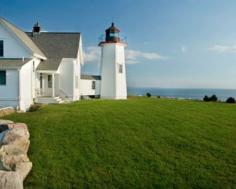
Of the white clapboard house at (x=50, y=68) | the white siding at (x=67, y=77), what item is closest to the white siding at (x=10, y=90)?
the white clapboard house at (x=50, y=68)

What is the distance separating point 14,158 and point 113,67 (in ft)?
66.7

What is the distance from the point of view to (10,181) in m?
7.88

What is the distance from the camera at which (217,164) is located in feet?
30.2

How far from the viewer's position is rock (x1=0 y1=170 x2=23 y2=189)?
7.78m

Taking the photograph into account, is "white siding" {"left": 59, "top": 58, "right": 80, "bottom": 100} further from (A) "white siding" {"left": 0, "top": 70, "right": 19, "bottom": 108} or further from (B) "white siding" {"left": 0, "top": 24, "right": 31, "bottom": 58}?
(A) "white siding" {"left": 0, "top": 70, "right": 19, "bottom": 108}

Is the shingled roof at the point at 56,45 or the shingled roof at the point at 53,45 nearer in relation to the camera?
the shingled roof at the point at 53,45

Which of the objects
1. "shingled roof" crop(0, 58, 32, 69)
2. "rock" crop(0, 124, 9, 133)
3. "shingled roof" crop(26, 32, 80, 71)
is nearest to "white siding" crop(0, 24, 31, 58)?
"shingled roof" crop(0, 58, 32, 69)

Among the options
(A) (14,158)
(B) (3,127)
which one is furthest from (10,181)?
(B) (3,127)

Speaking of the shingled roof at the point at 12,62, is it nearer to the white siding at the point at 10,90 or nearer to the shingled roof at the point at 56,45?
the white siding at the point at 10,90

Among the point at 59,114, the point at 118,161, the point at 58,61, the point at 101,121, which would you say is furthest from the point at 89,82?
the point at 118,161

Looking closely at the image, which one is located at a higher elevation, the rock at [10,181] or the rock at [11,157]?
the rock at [11,157]

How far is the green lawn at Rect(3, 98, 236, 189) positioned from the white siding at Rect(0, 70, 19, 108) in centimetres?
454

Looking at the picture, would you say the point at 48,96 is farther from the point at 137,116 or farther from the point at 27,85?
the point at 137,116

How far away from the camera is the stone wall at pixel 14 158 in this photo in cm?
792
